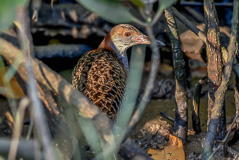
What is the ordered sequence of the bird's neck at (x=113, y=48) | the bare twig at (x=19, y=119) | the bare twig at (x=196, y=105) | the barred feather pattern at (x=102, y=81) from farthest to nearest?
1. the bird's neck at (x=113, y=48)
2. the bare twig at (x=196, y=105)
3. the barred feather pattern at (x=102, y=81)
4. the bare twig at (x=19, y=119)

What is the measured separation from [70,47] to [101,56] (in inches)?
85.8

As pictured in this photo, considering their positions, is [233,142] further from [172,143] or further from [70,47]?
[70,47]

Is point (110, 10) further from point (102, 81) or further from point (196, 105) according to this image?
point (196, 105)

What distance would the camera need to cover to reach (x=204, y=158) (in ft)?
10.3

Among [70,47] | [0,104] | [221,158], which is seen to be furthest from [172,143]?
[70,47]

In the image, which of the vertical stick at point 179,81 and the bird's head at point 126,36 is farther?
the bird's head at point 126,36

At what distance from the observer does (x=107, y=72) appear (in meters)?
4.11

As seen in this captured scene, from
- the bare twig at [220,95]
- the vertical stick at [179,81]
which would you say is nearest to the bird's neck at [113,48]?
the vertical stick at [179,81]

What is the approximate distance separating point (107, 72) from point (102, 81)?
198 mm

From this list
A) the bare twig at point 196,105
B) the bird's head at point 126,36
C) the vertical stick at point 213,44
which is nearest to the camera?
the vertical stick at point 213,44

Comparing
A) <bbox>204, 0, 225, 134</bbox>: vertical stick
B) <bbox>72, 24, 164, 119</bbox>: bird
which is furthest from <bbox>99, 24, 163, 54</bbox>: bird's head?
<bbox>204, 0, 225, 134</bbox>: vertical stick

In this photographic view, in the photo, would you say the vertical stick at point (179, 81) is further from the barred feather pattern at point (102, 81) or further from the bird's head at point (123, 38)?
the bird's head at point (123, 38)

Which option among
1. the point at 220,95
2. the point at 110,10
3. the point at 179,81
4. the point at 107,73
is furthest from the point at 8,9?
the point at 179,81

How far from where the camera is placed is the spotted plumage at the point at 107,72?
149 inches
